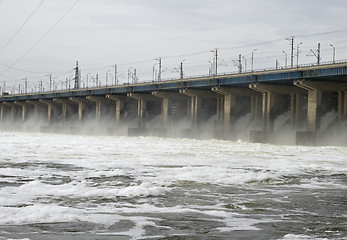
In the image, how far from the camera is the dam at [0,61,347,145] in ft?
200

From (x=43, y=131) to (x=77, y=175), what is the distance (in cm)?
10733

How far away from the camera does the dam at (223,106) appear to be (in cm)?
6091

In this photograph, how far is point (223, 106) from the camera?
86000 mm

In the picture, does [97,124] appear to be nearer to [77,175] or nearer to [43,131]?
[43,131]

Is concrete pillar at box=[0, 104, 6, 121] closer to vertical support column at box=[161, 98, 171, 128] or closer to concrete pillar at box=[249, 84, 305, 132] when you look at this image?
vertical support column at box=[161, 98, 171, 128]

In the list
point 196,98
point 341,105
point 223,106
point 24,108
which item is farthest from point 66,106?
point 341,105

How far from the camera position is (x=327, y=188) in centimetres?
1748

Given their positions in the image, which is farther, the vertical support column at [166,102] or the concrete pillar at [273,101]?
the vertical support column at [166,102]

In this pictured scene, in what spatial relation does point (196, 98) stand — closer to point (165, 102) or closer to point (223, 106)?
point (223, 106)

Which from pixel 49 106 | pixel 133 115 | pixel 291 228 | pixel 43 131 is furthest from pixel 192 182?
pixel 49 106

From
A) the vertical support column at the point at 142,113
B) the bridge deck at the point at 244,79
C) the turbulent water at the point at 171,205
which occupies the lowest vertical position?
the turbulent water at the point at 171,205

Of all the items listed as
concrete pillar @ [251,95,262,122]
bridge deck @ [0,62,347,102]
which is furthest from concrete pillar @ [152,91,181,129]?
concrete pillar @ [251,95,262,122]

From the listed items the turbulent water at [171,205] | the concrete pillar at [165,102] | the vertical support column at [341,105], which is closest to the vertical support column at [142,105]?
the concrete pillar at [165,102]

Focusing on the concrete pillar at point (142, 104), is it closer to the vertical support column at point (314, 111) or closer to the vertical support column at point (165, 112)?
the vertical support column at point (165, 112)
